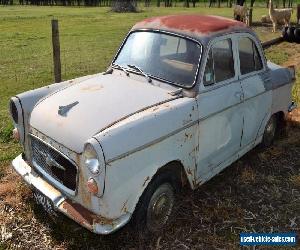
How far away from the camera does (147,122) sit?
3738 mm

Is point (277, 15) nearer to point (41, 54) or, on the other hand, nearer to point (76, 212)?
point (41, 54)

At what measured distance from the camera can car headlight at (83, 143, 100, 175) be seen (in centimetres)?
340

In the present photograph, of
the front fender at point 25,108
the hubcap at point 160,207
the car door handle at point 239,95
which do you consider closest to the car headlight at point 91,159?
the hubcap at point 160,207

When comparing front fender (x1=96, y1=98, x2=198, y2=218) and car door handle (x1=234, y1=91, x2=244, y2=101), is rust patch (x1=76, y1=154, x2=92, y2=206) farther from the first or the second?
car door handle (x1=234, y1=91, x2=244, y2=101)

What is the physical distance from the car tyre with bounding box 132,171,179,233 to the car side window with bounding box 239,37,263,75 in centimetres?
195

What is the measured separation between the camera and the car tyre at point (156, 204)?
3899mm

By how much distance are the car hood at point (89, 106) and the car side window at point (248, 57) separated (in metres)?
1.36

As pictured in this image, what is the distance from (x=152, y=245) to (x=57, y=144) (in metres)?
1.47

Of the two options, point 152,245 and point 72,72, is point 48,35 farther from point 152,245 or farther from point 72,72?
point 152,245

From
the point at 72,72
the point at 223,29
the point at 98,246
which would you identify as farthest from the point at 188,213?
the point at 72,72

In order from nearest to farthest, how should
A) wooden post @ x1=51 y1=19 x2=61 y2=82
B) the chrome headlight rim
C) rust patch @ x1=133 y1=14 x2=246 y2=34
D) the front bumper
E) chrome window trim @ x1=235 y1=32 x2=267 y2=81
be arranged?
the chrome headlight rim, the front bumper, rust patch @ x1=133 y1=14 x2=246 y2=34, chrome window trim @ x1=235 y1=32 x2=267 y2=81, wooden post @ x1=51 y1=19 x2=61 y2=82

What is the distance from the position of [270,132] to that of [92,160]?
382 cm

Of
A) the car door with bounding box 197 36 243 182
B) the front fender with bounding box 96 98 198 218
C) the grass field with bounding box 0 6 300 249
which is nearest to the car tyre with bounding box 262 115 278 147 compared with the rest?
the car door with bounding box 197 36 243 182

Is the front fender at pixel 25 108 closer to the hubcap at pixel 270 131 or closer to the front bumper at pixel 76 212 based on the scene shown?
the front bumper at pixel 76 212
